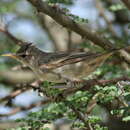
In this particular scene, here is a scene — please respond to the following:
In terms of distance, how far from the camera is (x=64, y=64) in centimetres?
447

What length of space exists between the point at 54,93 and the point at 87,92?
0.96ft

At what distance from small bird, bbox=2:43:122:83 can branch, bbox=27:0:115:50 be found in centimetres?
15

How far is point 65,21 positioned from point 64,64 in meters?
Answer: 0.91

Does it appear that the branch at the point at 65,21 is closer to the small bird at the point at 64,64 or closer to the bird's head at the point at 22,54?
the small bird at the point at 64,64

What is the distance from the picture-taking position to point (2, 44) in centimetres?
678

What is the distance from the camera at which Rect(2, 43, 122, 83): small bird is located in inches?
166

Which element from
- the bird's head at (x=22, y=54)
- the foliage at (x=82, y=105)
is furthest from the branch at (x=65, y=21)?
the bird's head at (x=22, y=54)

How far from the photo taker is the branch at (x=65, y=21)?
139 inches

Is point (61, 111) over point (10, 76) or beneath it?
over

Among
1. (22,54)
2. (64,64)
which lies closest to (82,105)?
(64,64)

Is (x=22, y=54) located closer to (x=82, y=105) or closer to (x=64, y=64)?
(x=64, y=64)

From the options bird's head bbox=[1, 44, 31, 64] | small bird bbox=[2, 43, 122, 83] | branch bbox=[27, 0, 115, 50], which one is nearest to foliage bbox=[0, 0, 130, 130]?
branch bbox=[27, 0, 115, 50]

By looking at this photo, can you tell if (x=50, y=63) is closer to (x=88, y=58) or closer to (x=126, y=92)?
(x=88, y=58)

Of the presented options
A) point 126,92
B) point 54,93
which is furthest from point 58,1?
point 126,92
